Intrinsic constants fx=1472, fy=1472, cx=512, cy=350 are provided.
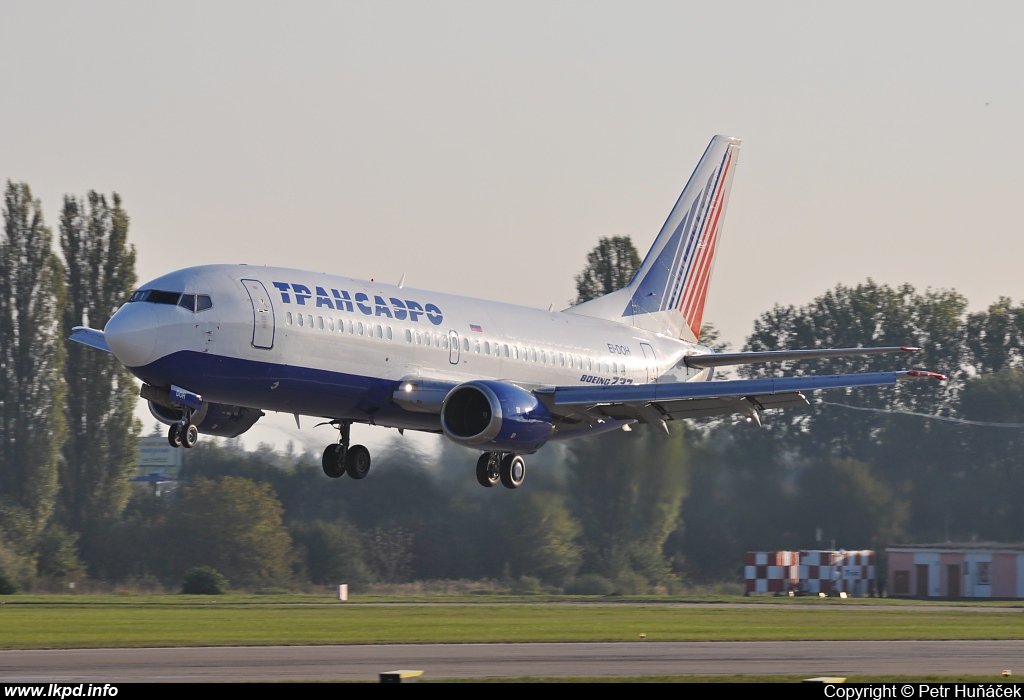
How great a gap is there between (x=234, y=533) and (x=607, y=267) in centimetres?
2292

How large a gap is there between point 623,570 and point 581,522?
9.99 feet

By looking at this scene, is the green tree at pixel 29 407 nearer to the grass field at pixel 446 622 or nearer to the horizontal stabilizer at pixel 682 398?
the grass field at pixel 446 622

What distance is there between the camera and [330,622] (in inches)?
1598

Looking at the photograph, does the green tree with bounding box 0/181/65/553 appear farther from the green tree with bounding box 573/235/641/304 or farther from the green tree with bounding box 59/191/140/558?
the green tree with bounding box 573/235/641/304

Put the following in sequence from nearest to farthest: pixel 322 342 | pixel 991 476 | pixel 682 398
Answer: pixel 322 342, pixel 682 398, pixel 991 476

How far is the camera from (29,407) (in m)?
67.2

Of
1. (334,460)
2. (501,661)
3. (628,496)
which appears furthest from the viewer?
(628,496)

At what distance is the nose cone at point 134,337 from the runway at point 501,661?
6.09m

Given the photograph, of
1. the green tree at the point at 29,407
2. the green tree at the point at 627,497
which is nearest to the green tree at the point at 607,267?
the green tree at the point at 627,497

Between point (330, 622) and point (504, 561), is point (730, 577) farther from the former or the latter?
point (330, 622)

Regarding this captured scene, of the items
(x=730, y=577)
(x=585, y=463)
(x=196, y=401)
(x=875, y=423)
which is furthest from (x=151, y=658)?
(x=875, y=423)

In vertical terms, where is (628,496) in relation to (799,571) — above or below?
above

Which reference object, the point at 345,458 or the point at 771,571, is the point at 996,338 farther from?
the point at 345,458

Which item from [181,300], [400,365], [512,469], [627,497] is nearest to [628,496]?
[627,497]
